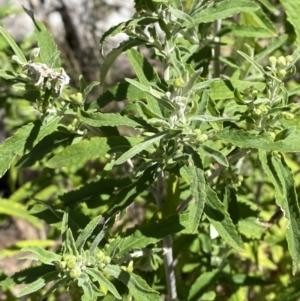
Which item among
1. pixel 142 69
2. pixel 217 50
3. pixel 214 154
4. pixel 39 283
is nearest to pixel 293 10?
pixel 217 50

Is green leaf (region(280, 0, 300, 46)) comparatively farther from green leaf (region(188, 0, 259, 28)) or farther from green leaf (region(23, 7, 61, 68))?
green leaf (region(23, 7, 61, 68))

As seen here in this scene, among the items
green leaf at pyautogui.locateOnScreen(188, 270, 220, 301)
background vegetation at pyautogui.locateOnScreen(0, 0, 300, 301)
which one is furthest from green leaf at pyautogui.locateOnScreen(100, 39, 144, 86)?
green leaf at pyautogui.locateOnScreen(188, 270, 220, 301)

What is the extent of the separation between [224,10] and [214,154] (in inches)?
20.3

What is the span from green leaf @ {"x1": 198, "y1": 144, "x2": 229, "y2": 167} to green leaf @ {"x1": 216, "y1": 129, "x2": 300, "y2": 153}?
5 cm

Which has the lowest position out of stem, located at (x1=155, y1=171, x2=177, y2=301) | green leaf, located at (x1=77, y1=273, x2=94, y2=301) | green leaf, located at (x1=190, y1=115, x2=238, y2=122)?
stem, located at (x1=155, y1=171, x2=177, y2=301)

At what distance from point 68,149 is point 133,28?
0.43 meters

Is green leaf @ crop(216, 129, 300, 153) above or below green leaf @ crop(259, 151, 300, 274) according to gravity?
above

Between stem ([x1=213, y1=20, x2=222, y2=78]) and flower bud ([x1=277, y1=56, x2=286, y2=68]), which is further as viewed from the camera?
stem ([x1=213, y1=20, x2=222, y2=78])

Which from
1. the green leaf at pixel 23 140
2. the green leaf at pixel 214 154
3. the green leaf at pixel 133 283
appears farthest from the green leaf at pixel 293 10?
the green leaf at pixel 133 283

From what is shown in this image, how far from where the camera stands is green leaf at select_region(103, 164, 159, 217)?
1530 millimetres

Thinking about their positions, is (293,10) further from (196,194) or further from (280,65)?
(196,194)

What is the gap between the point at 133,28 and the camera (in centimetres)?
160

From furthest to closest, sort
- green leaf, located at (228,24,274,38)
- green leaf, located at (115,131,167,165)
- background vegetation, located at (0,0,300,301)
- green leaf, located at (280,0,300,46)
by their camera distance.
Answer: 1. green leaf, located at (228,24,274,38)
2. green leaf, located at (280,0,300,46)
3. background vegetation, located at (0,0,300,301)
4. green leaf, located at (115,131,167,165)

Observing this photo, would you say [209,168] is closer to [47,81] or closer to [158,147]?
[158,147]
